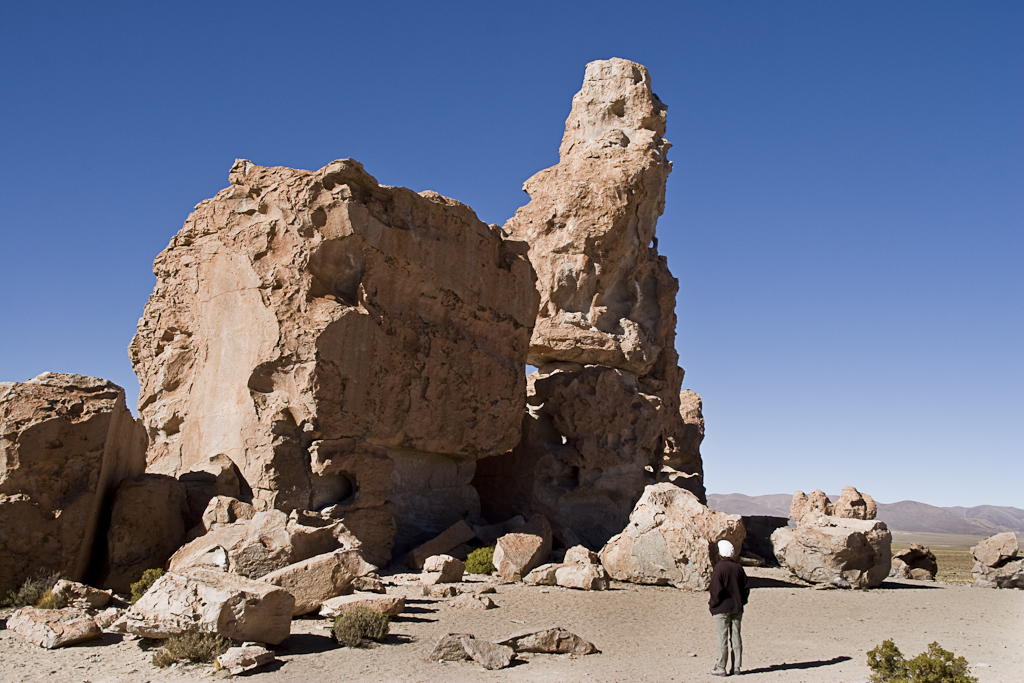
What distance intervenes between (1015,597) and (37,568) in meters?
15.8

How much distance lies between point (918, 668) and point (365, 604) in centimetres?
581

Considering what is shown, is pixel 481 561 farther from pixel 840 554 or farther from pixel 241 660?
pixel 241 660

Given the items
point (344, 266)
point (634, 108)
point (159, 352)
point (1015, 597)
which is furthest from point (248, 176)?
point (1015, 597)

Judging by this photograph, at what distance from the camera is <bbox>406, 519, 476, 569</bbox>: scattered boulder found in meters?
14.9

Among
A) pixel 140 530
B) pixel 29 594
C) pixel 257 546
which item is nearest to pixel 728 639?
pixel 257 546

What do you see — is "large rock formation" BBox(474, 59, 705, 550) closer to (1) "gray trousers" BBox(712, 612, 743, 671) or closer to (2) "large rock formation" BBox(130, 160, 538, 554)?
(2) "large rock formation" BBox(130, 160, 538, 554)

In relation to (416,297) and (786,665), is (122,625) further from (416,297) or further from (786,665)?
(416,297)

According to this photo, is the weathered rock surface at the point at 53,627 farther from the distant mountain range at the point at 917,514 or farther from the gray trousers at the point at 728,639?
the distant mountain range at the point at 917,514

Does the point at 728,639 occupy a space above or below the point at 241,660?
above

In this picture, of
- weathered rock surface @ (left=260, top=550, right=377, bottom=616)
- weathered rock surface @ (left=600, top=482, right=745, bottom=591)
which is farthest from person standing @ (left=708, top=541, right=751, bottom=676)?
weathered rock surface @ (left=600, top=482, right=745, bottom=591)

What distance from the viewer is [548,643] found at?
30.3 ft

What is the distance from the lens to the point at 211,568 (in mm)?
10711

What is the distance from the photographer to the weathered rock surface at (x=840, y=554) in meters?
15.4

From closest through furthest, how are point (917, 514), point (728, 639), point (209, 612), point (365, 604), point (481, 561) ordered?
point (209, 612), point (728, 639), point (365, 604), point (481, 561), point (917, 514)
